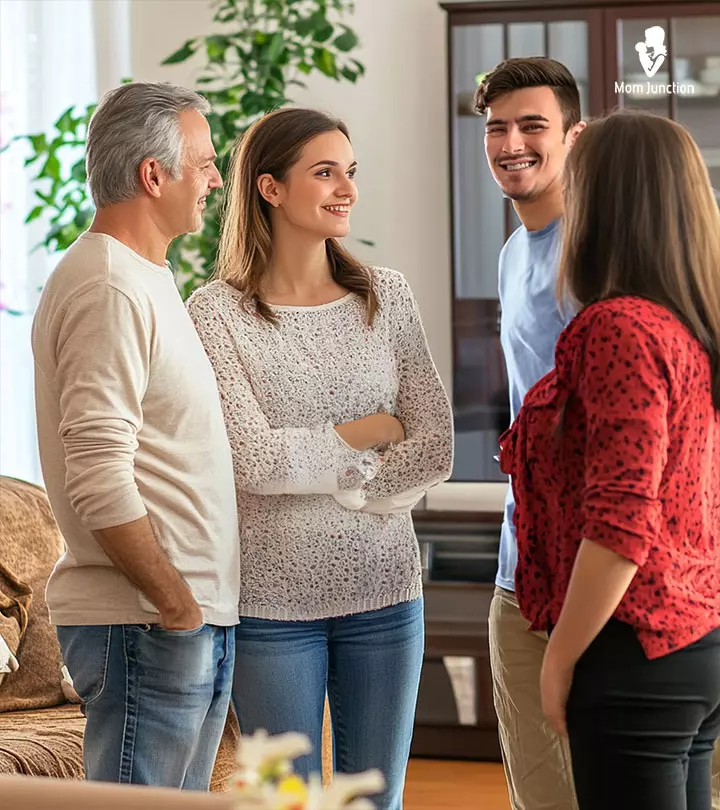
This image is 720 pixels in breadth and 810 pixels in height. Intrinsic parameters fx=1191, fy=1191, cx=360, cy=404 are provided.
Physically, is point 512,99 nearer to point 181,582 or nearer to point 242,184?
point 242,184

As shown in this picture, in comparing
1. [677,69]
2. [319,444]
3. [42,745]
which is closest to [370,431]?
[319,444]

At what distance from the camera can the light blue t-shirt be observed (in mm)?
1785

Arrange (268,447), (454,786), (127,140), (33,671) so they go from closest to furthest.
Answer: (127,140) → (268,447) → (33,671) → (454,786)

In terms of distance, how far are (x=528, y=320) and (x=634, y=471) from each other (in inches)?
22.9

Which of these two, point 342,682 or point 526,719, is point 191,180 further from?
point 526,719

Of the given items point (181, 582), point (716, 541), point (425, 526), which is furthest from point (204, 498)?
point (425, 526)

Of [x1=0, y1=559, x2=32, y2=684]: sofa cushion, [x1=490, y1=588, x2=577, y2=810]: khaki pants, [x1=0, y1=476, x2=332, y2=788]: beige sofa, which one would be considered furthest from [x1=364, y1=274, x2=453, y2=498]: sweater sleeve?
[x1=0, y1=559, x2=32, y2=684]: sofa cushion

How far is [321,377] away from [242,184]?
0.35 metres

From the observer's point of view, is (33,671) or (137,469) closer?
(137,469)

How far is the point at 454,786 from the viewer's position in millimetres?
3426

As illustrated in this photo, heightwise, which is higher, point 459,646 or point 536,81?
point 536,81

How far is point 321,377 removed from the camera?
184 cm

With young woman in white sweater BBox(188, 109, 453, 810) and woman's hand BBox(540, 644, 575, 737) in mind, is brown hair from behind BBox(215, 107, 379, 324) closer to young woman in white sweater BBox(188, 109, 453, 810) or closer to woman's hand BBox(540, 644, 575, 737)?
young woman in white sweater BBox(188, 109, 453, 810)

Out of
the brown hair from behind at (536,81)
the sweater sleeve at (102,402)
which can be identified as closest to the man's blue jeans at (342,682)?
the sweater sleeve at (102,402)
